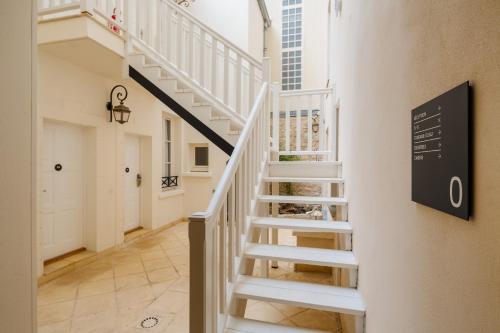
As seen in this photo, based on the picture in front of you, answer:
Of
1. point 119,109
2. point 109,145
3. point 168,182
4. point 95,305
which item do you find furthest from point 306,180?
point 168,182

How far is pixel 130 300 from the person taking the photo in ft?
9.14

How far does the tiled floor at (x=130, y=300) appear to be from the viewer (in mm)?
2396

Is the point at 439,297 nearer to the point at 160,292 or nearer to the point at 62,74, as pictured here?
the point at 160,292

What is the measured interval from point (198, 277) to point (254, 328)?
58 cm

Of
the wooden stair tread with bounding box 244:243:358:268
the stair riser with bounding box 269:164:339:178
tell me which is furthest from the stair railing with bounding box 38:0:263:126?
the wooden stair tread with bounding box 244:243:358:268

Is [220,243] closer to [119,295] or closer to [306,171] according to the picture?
[306,171]

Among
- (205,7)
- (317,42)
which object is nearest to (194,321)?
(205,7)

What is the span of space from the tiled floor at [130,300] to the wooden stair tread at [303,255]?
0.90 meters

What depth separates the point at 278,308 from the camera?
2766 millimetres

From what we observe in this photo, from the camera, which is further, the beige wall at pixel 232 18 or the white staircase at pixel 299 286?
the beige wall at pixel 232 18

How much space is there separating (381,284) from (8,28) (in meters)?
1.76

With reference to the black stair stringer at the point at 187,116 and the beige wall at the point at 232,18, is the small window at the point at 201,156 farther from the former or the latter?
the black stair stringer at the point at 187,116

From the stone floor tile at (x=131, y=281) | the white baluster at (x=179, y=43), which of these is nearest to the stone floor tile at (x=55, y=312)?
the stone floor tile at (x=131, y=281)

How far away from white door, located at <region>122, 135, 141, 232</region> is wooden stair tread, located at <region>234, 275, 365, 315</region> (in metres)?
3.60
